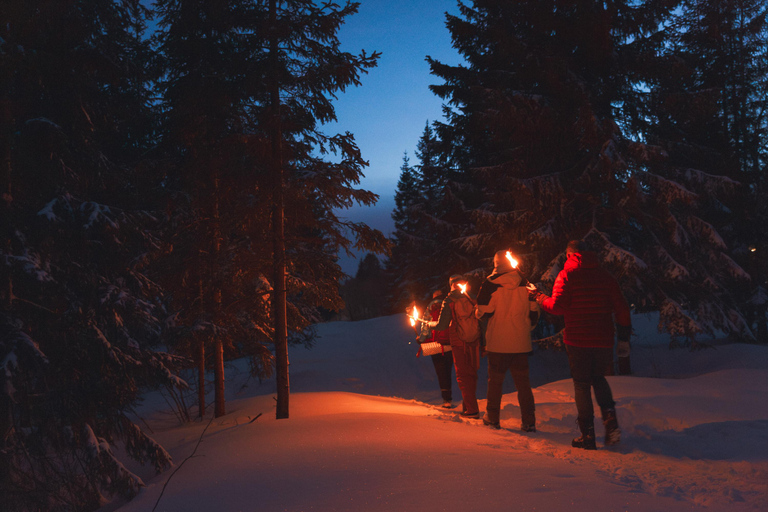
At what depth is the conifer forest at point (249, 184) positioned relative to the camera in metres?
6.11

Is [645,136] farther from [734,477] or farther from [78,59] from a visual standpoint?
[78,59]

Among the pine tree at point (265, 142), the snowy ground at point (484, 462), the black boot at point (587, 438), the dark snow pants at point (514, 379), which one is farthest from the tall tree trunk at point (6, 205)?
the black boot at point (587, 438)

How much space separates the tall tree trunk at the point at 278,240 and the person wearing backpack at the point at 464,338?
8.86ft

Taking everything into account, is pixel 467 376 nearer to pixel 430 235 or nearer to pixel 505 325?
pixel 505 325

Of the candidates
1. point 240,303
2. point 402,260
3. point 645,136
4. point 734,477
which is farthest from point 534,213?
point 402,260

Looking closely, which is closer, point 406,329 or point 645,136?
point 645,136

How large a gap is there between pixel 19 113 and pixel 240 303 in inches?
185

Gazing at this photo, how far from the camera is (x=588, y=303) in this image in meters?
5.62

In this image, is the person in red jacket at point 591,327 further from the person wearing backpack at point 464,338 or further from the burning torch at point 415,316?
the burning torch at point 415,316

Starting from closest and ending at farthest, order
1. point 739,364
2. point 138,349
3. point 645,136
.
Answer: point 138,349 < point 739,364 < point 645,136

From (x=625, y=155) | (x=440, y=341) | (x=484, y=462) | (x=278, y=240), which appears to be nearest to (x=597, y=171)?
(x=625, y=155)

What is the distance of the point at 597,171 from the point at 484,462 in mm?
11158

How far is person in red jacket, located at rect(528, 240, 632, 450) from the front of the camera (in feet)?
18.0

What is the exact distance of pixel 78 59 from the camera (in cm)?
663
